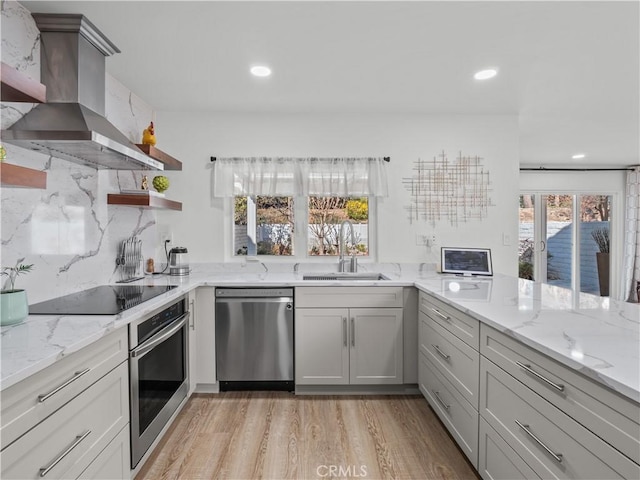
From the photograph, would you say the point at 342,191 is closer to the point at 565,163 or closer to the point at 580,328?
the point at 580,328

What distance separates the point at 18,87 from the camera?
1.35 metres

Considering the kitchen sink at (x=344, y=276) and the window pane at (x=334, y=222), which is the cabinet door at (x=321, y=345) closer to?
the kitchen sink at (x=344, y=276)

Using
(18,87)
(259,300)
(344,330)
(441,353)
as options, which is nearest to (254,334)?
(259,300)

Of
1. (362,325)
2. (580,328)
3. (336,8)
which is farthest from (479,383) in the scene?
(336,8)

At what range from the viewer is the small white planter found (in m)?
1.37

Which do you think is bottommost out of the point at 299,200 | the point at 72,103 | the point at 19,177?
the point at 19,177

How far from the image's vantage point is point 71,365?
1.23 meters

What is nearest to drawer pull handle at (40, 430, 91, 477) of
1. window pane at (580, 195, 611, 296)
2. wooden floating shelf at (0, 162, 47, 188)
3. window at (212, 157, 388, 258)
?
wooden floating shelf at (0, 162, 47, 188)

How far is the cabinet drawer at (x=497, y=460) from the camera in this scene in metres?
1.34

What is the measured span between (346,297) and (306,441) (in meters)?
1.02

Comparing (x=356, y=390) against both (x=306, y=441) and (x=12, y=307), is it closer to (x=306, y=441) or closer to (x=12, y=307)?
(x=306, y=441)

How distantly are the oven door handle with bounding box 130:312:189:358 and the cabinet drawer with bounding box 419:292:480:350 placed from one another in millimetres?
1679

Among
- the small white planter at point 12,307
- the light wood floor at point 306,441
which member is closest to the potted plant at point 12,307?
the small white planter at point 12,307

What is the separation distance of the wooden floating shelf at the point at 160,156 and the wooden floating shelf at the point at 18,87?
3.55ft
